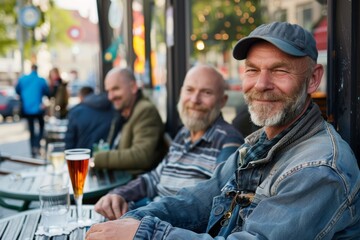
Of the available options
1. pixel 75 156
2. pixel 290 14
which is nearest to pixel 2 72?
pixel 290 14

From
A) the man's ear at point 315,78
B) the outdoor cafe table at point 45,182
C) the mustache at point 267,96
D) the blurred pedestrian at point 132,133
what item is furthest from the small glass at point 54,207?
the blurred pedestrian at point 132,133

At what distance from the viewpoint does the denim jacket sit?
1.27 metres

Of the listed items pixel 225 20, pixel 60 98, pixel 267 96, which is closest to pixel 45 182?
pixel 267 96

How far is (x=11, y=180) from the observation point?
10.1 feet

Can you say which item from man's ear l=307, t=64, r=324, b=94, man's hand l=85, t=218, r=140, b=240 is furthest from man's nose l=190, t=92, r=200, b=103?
man's hand l=85, t=218, r=140, b=240

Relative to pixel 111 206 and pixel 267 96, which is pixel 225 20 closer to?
pixel 111 206

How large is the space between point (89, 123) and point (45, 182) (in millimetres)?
1679

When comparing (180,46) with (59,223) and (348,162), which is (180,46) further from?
(348,162)

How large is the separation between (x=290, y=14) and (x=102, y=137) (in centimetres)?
316

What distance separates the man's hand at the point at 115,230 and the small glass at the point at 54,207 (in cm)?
34

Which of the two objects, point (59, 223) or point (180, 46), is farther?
point (180, 46)

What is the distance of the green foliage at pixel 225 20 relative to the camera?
5.94 m

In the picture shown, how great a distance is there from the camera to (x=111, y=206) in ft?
7.45

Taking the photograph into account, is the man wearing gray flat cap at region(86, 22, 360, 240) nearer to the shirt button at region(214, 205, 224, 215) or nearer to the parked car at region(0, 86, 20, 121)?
the shirt button at region(214, 205, 224, 215)
